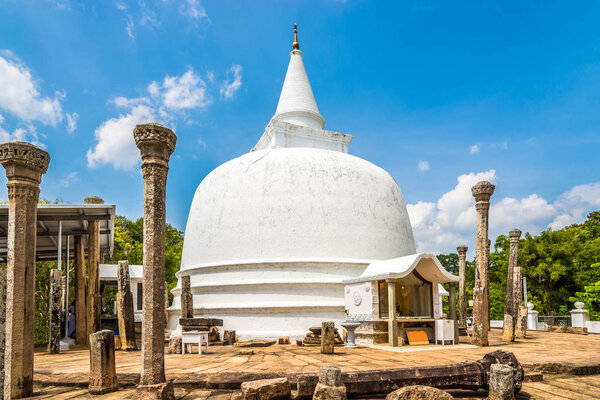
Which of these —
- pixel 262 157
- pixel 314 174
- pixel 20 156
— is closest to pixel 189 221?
pixel 262 157

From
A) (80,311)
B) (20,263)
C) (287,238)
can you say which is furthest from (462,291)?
(20,263)

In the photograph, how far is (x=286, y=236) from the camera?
51.5ft

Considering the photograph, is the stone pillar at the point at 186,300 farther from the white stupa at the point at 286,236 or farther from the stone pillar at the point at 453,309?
the stone pillar at the point at 453,309

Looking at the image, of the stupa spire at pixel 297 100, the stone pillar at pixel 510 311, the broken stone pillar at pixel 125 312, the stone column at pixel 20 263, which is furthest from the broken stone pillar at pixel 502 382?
the stupa spire at pixel 297 100

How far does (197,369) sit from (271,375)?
210cm

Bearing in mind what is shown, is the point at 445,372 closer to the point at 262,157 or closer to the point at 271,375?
the point at 271,375

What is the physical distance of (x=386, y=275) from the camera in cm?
1289

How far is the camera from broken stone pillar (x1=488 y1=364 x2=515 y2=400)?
6.27 meters

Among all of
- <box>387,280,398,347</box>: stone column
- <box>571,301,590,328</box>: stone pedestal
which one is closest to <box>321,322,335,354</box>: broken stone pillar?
<box>387,280,398,347</box>: stone column

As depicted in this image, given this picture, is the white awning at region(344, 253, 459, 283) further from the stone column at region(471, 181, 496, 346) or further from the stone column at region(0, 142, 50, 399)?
the stone column at region(0, 142, 50, 399)

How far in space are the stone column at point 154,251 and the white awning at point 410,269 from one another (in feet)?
25.5

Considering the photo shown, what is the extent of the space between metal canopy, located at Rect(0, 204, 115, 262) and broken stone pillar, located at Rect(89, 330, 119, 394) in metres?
7.07

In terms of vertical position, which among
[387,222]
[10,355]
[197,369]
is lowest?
[197,369]

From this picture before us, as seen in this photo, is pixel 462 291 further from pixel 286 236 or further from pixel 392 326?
pixel 286 236
